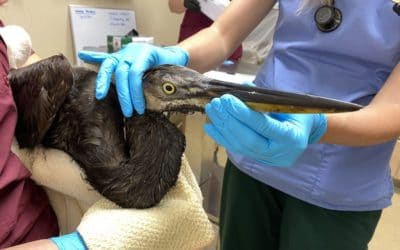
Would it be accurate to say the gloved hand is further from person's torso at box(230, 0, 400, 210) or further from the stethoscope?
the stethoscope

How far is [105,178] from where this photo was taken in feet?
2.37

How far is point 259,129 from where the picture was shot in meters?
0.66

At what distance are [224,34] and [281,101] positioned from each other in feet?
1.85

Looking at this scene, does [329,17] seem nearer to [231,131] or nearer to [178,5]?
[231,131]

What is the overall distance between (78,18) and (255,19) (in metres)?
1.59

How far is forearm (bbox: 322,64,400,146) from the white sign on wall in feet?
5.99

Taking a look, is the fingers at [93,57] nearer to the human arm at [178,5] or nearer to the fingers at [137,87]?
the fingers at [137,87]

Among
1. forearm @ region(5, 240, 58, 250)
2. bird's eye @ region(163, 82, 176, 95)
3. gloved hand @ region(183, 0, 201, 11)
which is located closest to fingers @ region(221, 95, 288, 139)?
bird's eye @ region(163, 82, 176, 95)

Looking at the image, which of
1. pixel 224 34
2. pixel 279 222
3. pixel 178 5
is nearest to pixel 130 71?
pixel 224 34

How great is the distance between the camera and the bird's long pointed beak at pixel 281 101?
573 millimetres

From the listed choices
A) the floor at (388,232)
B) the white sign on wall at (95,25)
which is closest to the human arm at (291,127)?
the floor at (388,232)

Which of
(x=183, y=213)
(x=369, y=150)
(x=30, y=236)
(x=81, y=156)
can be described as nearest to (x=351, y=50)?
(x=369, y=150)

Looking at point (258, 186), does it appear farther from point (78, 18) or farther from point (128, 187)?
point (78, 18)

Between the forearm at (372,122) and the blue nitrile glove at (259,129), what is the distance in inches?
1.4
